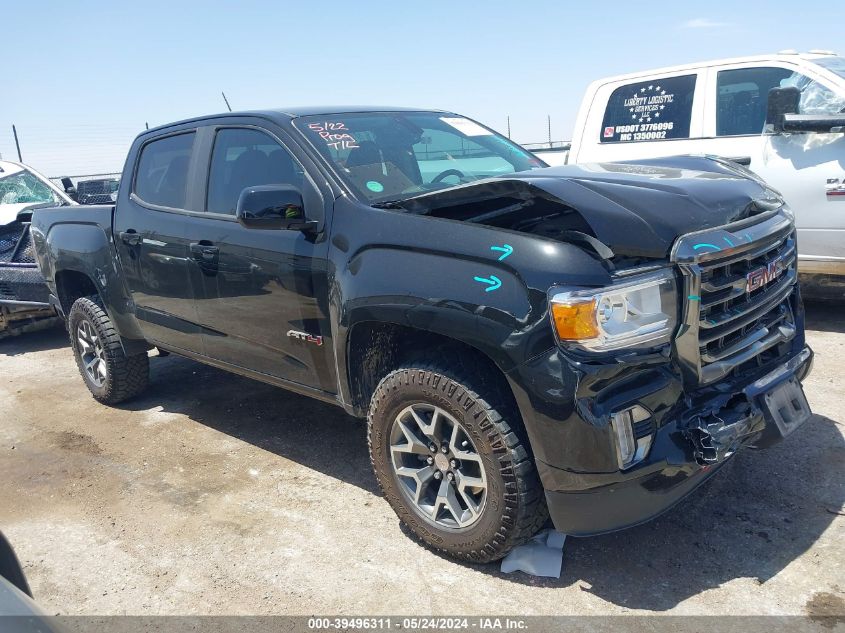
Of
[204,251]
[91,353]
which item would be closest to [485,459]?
[204,251]

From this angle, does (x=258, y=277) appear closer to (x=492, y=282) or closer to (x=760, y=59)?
(x=492, y=282)

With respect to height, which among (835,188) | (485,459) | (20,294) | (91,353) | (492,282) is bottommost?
(91,353)

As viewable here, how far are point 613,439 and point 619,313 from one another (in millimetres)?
433

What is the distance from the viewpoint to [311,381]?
3.65 m

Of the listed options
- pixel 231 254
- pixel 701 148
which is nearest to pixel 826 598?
pixel 231 254

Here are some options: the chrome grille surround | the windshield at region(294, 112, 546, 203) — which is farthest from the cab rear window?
the chrome grille surround

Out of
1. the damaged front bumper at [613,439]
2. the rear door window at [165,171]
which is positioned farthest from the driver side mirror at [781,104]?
the rear door window at [165,171]

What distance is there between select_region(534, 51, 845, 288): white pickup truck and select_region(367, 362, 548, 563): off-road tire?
3690mm

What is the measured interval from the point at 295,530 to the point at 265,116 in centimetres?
211

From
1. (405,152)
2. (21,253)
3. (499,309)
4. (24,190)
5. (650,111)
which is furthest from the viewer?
(24,190)

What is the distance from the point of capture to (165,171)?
4.51 metres

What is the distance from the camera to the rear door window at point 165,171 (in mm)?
4320

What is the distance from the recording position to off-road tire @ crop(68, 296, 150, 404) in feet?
16.8

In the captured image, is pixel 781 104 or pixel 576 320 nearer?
pixel 576 320
